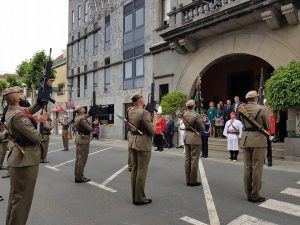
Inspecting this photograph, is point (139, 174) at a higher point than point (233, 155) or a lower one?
higher

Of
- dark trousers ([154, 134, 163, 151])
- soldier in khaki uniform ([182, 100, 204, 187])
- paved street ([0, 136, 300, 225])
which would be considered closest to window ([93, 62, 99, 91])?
dark trousers ([154, 134, 163, 151])

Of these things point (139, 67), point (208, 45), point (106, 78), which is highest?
point (208, 45)

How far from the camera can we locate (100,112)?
88.0 feet

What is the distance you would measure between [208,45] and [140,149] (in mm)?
11521

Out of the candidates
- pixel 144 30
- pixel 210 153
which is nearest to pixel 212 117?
pixel 210 153

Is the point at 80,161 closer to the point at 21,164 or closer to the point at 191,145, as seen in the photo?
the point at 191,145

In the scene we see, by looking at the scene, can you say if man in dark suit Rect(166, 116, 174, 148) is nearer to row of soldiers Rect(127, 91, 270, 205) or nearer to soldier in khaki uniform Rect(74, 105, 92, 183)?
soldier in khaki uniform Rect(74, 105, 92, 183)

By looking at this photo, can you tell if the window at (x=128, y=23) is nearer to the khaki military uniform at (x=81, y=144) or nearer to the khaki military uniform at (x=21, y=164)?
the khaki military uniform at (x=81, y=144)

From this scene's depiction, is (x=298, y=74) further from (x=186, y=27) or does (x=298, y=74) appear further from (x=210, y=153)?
(x=186, y=27)

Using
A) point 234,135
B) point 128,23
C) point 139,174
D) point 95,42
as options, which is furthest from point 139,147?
point 95,42

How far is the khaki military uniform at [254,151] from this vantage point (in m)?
5.98

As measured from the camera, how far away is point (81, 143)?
8.19m

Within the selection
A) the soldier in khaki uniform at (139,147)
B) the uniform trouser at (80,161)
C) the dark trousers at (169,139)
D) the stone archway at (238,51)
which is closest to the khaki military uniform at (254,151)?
the soldier in khaki uniform at (139,147)

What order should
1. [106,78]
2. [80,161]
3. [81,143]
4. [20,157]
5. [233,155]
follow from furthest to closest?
[106,78] → [233,155] → [81,143] → [80,161] → [20,157]
